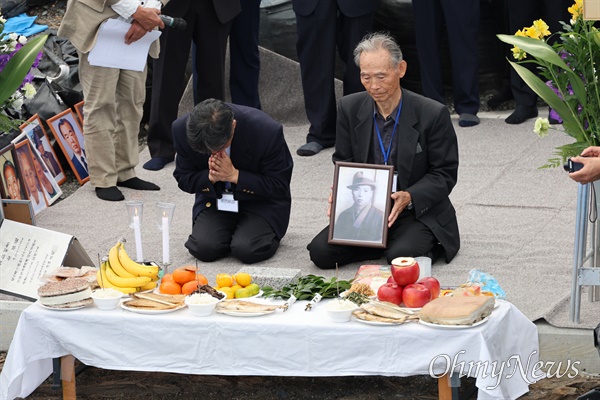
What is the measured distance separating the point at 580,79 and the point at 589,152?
0.43 meters

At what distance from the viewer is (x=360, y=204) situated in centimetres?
574

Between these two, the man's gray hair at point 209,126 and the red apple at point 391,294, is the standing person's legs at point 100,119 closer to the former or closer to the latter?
the man's gray hair at point 209,126

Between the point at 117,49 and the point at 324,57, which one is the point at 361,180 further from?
the point at 324,57

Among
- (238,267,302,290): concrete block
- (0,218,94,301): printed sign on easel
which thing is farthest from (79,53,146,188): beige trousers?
(238,267,302,290): concrete block

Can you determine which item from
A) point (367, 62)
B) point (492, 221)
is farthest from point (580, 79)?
point (492, 221)

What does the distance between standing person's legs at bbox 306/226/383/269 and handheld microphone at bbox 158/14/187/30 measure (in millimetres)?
2028

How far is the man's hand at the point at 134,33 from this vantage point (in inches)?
291

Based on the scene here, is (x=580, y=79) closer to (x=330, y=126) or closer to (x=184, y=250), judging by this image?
(x=184, y=250)

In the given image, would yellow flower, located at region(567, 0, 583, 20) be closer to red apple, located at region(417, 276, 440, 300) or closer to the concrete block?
red apple, located at region(417, 276, 440, 300)

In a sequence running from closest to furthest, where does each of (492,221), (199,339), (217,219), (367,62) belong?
(199,339) < (367,62) < (217,219) < (492,221)

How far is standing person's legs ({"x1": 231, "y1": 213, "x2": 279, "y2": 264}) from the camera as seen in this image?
632cm

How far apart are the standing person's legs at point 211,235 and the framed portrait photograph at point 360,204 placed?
81 centimetres

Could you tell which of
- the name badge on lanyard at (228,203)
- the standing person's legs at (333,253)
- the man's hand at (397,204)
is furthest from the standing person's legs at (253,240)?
the man's hand at (397,204)

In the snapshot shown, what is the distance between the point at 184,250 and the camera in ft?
21.8
